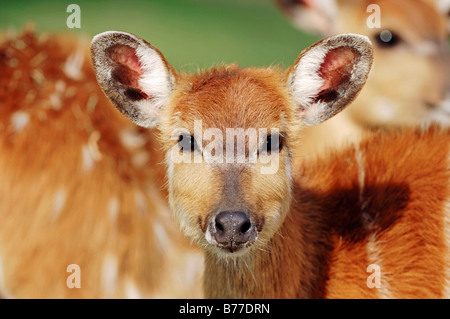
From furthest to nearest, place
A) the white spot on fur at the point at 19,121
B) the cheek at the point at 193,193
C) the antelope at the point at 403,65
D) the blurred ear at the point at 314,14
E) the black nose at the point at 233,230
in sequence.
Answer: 1. the blurred ear at the point at 314,14
2. the antelope at the point at 403,65
3. the white spot on fur at the point at 19,121
4. the cheek at the point at 193,193
5. the black nose at the point at 233,230

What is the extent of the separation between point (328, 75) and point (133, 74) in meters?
0.91

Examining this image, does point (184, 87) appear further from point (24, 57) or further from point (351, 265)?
point (24, 57)

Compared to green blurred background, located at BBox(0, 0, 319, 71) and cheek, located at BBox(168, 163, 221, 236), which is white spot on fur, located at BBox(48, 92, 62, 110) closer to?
cheek, located at BBox(168, 163, 221, 236)

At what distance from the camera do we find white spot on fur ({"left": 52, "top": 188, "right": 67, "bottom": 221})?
4.02 m

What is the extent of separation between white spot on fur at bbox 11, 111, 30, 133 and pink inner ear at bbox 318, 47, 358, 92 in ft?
6.29

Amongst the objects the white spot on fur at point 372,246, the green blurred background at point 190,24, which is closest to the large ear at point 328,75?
the white spot on fur at point 372,246

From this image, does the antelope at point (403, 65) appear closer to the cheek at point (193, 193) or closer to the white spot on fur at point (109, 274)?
the white spot on fur at point (109, 274)

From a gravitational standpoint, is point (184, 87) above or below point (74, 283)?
above

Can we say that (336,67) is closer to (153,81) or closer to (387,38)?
(153,81)

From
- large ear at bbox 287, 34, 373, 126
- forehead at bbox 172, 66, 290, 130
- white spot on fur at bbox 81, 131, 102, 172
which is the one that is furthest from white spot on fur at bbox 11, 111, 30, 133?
large ear at bbox 287, 34, 373, 126

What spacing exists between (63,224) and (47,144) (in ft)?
1.62

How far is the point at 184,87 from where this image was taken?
3.05 metres

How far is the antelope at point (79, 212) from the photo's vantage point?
3.99 m

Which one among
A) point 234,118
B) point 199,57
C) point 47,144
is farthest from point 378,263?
point 199,57
